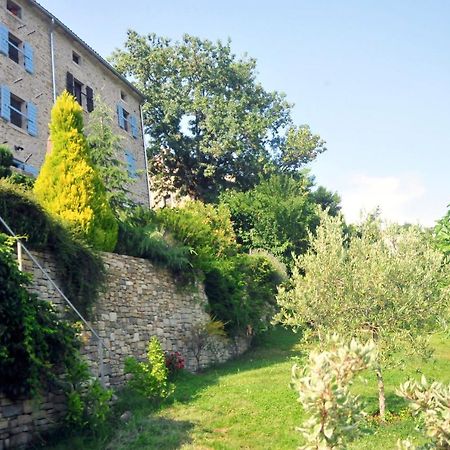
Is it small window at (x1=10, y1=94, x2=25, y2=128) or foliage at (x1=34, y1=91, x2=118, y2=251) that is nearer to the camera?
foliage at (x1=34, y1=91, x2=118, y2=251)

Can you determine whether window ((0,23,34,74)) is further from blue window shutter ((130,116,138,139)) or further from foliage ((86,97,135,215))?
blue window shutter ((130,116,138,139))

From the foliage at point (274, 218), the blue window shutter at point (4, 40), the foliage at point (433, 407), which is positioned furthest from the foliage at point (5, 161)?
the foliage at point (274, 218)

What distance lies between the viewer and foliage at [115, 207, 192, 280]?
13844 mm

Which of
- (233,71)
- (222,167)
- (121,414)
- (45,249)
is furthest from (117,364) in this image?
(233,71)

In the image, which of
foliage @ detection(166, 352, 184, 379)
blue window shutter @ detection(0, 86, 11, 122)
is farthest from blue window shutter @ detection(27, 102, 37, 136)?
foliage @ detection(166, 352, 184, 379)

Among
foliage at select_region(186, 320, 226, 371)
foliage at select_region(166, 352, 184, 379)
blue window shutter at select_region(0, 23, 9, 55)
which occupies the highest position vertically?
blue window shutter at select_region(0, 23, 9, 55)

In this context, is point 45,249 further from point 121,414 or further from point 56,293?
point 121,414

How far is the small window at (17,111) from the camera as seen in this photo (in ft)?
62.8

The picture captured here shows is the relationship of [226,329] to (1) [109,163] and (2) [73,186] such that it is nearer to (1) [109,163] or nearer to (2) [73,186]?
(1) [109,163]

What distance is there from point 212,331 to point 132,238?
3.95m

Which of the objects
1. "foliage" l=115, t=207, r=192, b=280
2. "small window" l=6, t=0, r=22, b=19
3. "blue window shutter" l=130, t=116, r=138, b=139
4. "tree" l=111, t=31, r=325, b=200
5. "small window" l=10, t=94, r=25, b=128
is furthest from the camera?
"tree" l=111, t=31, r=325, b=200

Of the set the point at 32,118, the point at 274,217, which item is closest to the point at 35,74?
the point at 32,118

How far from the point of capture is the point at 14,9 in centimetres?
2006

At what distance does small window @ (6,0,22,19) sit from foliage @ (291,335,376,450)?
20606 millimetres
